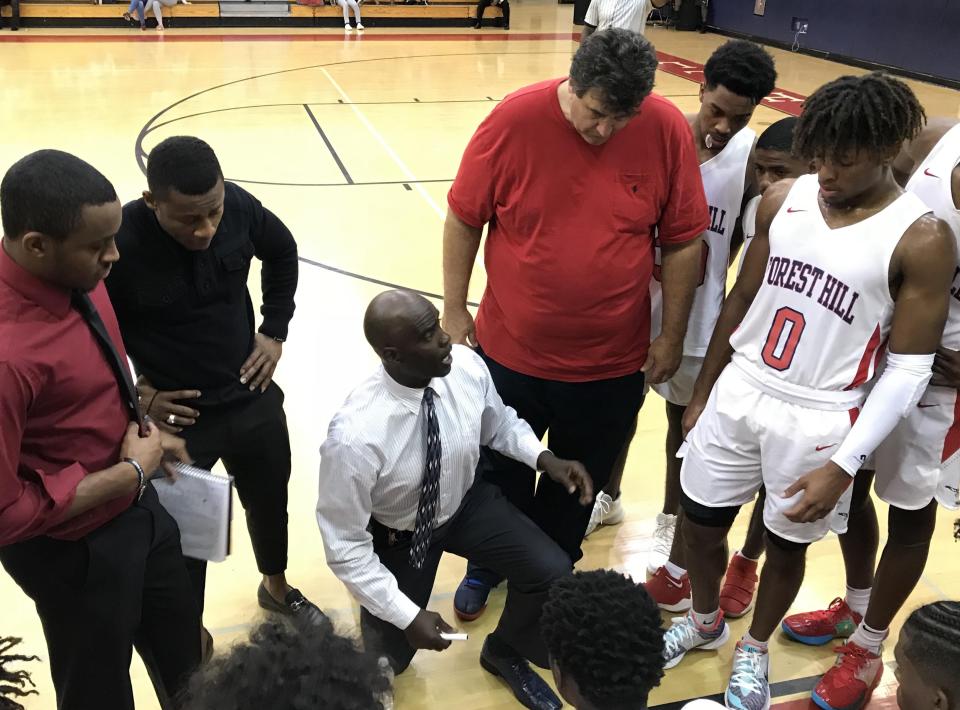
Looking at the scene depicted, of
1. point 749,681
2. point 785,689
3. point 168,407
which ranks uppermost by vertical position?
point 168,407

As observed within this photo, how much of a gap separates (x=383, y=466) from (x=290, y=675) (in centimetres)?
110

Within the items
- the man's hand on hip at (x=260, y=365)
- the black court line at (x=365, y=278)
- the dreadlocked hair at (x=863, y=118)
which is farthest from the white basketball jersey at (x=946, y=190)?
the black court line at (x=365, y=278)

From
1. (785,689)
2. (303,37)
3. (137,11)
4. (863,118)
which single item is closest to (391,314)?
(863,118)

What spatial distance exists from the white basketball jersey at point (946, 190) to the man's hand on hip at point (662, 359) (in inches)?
29.2

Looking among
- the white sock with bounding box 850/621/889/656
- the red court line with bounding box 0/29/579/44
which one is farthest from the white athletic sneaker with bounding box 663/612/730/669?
the red court line with bounding box 0/29/579/44

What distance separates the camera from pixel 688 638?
260cm

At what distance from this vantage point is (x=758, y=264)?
7.17 ft

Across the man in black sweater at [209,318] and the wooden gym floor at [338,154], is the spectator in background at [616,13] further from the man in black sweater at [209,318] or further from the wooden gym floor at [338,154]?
the man in black sweater at [209,318]

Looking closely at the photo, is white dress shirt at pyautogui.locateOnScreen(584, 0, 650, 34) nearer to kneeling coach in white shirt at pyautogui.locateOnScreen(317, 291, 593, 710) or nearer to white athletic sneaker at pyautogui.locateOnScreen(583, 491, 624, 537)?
white athletic sneaker at pyautogui.locateOnScreen(583, 491, 624, 537)

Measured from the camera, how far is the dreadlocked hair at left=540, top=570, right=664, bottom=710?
1489 millimetres

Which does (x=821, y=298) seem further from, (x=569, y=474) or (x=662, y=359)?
(x=569, y=474)

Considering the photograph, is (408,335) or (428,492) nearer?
(408,335)

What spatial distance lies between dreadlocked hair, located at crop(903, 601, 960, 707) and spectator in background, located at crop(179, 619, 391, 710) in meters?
1.17

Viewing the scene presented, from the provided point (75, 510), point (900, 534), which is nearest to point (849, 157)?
point (900, 534)
